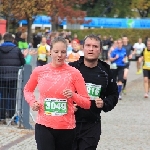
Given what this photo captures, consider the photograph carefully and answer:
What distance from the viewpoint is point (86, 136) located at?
665 cm

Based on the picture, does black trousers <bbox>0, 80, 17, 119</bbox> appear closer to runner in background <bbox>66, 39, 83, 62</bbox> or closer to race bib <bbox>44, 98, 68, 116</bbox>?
runner in background <bbox>66, 39, 83, 62</bbox>

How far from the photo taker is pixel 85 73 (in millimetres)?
6742

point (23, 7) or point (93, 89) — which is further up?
point (23, 7)

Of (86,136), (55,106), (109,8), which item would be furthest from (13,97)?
(109,8)

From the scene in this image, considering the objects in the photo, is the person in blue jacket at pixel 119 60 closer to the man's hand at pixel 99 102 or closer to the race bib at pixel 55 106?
the man's hand at pixel 99 102

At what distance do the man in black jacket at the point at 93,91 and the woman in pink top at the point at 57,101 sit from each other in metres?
0.49

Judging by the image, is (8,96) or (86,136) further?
(8,96)

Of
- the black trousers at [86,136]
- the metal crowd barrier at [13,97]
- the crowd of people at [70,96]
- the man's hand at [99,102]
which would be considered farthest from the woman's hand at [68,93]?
the metal crowd barrier at [13,97]

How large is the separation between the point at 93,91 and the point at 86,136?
18.8 inches

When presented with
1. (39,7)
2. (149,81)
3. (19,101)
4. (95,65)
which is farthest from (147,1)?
(95,65)

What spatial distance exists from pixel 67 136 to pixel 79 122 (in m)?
0.63

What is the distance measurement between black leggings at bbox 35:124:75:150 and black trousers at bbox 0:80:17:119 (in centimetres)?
648

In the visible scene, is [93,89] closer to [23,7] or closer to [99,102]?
[99,102]

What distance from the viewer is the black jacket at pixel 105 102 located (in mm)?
6622
